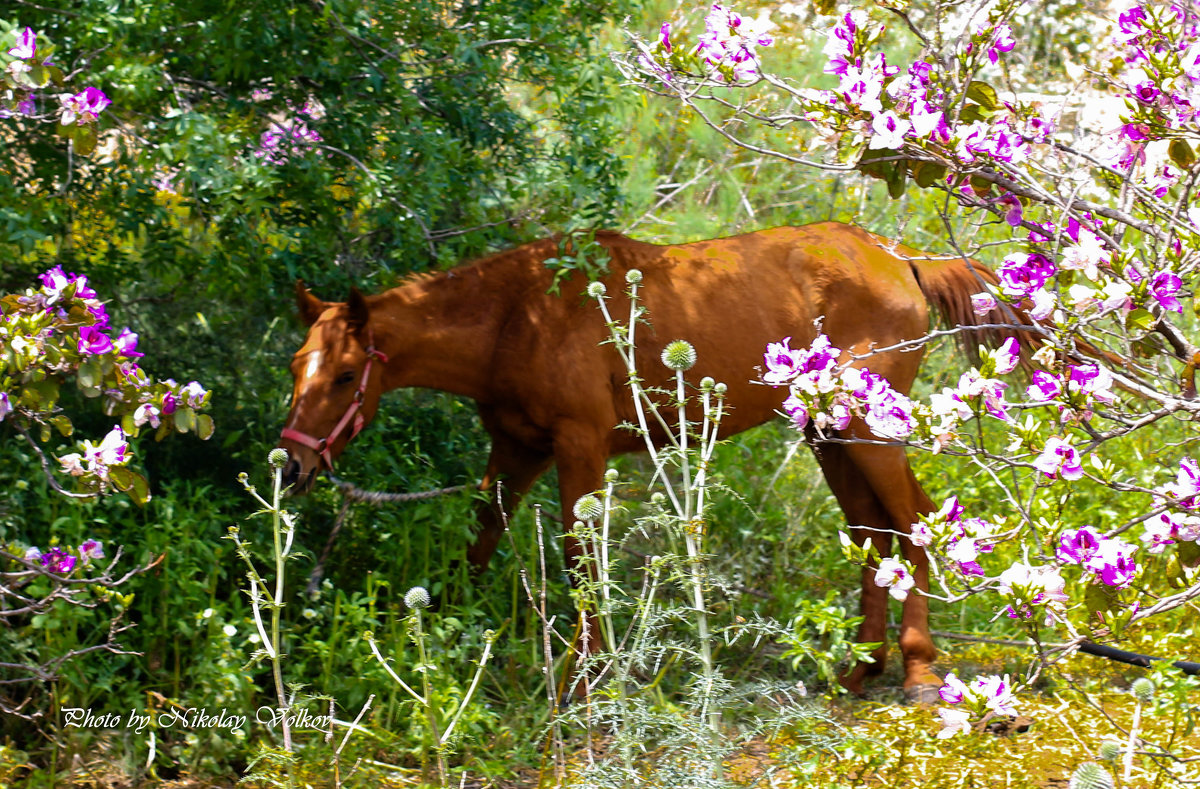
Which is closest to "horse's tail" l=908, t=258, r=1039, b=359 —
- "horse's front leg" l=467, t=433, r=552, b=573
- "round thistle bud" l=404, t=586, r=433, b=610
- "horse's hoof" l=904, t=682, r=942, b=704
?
"horse's hoof" l=904, t=682, r=942, b=704

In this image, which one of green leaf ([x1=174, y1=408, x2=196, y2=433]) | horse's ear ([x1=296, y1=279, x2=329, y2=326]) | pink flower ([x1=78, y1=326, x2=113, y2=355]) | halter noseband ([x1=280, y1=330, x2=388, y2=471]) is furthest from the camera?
horse's ear ([x1=296, y1=279, x2=329, y2=326])

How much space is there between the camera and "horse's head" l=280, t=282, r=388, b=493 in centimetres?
430

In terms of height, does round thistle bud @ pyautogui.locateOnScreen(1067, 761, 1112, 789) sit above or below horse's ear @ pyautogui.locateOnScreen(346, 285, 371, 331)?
below

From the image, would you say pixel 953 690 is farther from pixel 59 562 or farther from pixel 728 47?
pixel 59 562

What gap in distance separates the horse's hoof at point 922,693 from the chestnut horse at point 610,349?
0.02 m

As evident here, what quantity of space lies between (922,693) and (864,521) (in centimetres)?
78

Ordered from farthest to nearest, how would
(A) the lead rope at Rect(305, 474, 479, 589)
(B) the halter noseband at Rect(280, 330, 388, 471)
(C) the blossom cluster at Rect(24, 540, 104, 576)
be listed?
(A) the lead rope at Rect(305, 474, 479, 589) → (B) the halter noseband at Rect(280, 330, 388, 471) → (C) the blossom cluster at Rect(24, 540, 104, 576)

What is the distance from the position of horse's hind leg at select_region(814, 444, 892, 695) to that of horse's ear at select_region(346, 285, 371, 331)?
6.00 feet

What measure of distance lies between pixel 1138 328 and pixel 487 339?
261 centimetres

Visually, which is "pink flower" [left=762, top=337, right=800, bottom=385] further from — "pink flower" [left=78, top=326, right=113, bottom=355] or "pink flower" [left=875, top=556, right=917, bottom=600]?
"pink flower" [left=78, top=326, right=113, bottom=355]

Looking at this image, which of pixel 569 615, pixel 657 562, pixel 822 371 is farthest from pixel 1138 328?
pixel 569 615

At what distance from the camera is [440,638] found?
13.9ft

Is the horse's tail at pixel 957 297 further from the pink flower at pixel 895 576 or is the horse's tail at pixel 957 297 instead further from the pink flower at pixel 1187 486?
the pink flower at pixel 1187 486

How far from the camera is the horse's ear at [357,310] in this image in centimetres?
438
